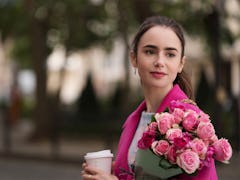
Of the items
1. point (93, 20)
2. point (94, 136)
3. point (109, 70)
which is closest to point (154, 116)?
point (94, 136)

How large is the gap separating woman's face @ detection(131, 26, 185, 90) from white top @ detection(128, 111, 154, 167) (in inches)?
5.6

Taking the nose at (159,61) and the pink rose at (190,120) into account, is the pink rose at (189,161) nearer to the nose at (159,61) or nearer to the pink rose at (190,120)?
the pink rose at (190,120)

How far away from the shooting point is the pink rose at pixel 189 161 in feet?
6.48

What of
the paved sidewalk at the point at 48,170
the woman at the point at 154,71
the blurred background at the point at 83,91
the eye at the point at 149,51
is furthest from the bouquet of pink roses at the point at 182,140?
the blurred background at the point at 83,91

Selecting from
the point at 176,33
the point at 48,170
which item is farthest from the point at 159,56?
the point at 48,170

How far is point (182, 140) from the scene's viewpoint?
2049 mm

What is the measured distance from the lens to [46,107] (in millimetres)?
16766

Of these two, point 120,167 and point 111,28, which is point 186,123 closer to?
point 120,167

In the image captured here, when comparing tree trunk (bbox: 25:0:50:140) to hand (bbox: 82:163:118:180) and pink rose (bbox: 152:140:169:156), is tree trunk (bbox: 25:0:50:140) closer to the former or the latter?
hand (bbox: 82:163:118:180)

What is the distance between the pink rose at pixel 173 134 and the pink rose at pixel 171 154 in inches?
1.1

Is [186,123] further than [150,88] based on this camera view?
No

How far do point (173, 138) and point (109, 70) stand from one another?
176ft

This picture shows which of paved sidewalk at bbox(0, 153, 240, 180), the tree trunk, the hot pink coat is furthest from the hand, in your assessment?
the tree trunk

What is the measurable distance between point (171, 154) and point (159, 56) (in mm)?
431
